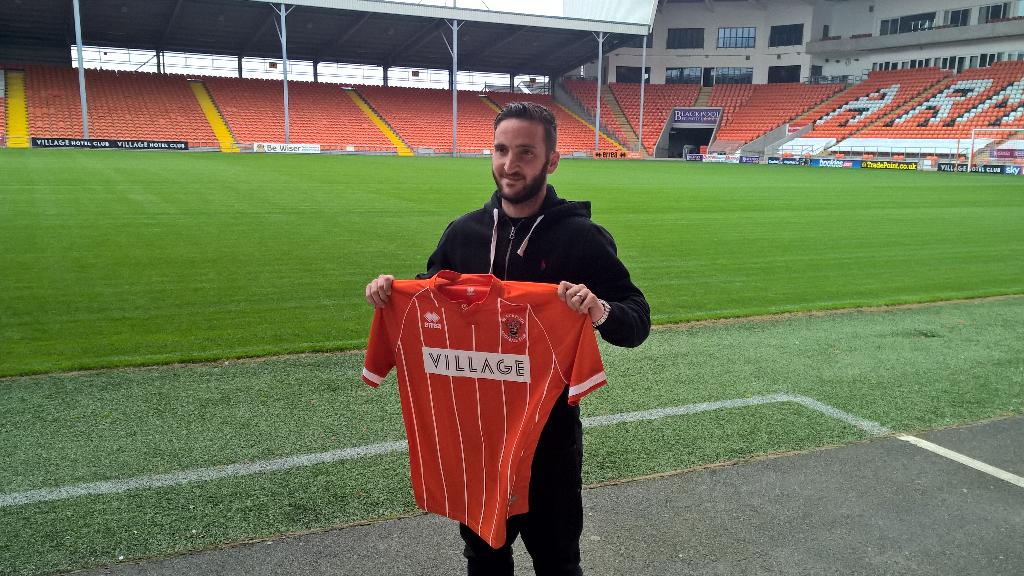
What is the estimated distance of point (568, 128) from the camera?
51.1 m

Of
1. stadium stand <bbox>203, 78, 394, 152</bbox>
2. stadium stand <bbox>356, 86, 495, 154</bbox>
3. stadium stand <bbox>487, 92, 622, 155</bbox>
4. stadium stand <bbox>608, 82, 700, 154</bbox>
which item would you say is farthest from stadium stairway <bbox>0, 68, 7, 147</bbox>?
stadium stand <bbox>608, 82, 700, 154</bbox>

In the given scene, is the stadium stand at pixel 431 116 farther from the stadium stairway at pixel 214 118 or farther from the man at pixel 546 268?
the man at pixel 546 268

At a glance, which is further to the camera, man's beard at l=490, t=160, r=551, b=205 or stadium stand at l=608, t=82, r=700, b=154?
stadium stand at l=608, t=82, r=700, b=154

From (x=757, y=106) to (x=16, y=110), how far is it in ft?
158

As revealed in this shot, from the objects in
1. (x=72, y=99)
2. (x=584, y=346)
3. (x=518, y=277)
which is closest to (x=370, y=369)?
(x=518, y=277)

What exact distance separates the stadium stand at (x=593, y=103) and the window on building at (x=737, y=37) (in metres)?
10.7

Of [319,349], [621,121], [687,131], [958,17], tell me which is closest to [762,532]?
[319,349]

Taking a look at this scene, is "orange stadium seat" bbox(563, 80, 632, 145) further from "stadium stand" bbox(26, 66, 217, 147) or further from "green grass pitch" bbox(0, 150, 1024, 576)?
"green grass pitch" bbox(0, 150, 1024, 576)

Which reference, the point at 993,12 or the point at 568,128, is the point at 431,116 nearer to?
the point at 568,128

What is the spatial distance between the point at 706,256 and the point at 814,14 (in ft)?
171

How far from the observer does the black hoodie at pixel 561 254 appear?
2.38m

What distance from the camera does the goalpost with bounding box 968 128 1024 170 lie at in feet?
121

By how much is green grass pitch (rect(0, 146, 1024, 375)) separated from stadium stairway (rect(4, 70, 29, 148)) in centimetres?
1424

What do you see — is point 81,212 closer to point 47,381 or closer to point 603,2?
point 47,381
